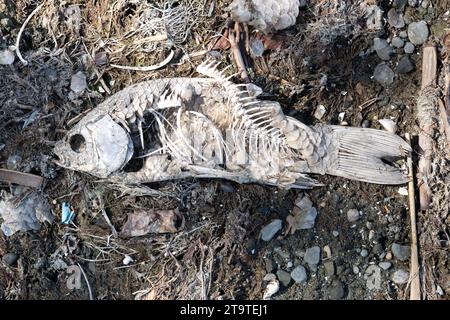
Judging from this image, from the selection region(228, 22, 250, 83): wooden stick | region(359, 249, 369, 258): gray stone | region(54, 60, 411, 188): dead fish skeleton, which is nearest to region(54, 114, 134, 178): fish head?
region(54, 60, 411, 188): dead fish skeleton

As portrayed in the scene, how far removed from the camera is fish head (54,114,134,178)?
297cm

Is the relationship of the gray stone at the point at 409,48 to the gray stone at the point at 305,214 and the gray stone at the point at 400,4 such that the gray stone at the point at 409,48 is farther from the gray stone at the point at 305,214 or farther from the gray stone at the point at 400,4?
the gray stone at the point at 305,214

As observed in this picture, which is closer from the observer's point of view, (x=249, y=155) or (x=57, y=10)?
(x=249, y=155)

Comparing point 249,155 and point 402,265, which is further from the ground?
point 249,155

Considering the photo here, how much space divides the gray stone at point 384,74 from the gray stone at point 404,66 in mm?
47

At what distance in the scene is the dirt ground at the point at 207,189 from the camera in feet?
10.6

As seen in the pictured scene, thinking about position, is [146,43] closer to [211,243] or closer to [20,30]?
[20,30]

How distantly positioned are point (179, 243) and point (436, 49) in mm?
1900

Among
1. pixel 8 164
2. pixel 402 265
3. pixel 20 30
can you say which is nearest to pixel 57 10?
pixel 20 30

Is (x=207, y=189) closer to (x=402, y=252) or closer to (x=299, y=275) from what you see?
(x=299, y=275)

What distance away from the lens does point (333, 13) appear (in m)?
3.32

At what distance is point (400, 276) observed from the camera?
10.6 feet

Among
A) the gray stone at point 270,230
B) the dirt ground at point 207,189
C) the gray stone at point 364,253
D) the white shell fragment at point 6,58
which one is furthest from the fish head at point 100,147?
the gray stone at point 364,253

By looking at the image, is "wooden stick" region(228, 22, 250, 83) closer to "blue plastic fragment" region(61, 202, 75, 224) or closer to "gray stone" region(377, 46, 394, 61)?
"gray stone" region(377, 46, 394, 61)
